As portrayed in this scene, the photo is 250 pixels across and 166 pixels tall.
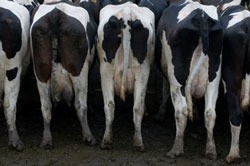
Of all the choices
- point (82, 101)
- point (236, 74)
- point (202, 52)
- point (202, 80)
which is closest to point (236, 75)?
point (236, 74)

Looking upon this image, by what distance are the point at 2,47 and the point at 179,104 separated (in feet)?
8.95

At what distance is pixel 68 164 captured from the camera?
8.36 m

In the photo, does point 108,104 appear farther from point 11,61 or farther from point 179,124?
point 11,61

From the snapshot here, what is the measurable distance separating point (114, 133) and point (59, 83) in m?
1.35

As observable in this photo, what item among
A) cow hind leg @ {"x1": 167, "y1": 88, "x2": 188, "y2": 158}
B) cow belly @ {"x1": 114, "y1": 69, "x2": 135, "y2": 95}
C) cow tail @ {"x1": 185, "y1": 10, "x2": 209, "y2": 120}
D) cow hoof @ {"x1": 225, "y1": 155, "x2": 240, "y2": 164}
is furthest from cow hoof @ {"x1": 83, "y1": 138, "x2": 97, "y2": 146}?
cow hoof @ {"x1": 225, "y1": 155, "x2": 240, "y2": 164}

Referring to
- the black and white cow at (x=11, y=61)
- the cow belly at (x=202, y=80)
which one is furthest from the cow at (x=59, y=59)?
the cow belly at (x=202, y=80)

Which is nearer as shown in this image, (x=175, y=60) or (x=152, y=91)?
(x=175, y=60)

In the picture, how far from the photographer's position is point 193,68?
8.56 meters

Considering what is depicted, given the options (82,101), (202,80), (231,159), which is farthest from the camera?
(82,101)

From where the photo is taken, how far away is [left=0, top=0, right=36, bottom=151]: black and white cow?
8734mm

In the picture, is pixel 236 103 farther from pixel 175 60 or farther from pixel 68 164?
pixel 68 164

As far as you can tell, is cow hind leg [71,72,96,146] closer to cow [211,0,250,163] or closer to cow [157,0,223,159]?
cow [157,0,223,159]

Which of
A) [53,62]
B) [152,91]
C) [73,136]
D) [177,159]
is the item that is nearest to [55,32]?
[53,62]

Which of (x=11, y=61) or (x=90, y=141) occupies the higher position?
(x=11, y=61)
